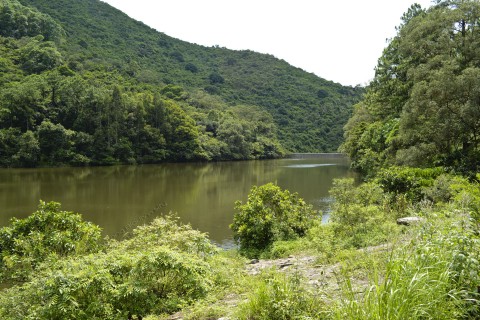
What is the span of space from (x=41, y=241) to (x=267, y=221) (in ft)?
22.4

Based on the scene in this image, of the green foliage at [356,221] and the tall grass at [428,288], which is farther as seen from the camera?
the green foliage at [356,221]

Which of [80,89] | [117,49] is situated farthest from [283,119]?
[80,89]

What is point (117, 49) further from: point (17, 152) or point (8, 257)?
point (8, 257)

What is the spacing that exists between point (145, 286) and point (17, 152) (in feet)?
152

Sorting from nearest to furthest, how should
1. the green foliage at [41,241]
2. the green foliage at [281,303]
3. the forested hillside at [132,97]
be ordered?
the green foliage at [281,303]
the green foliage at [41,241]
the forested hillside at [132,97]

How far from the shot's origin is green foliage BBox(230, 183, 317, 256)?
12533mm

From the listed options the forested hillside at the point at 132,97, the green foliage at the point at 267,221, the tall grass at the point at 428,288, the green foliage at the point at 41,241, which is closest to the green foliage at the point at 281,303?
the tall grass at the point at 428,288

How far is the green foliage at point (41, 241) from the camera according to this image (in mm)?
7879

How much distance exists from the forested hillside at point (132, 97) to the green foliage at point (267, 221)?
134 feet

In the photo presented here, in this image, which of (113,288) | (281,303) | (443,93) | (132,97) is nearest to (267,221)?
(113,288)

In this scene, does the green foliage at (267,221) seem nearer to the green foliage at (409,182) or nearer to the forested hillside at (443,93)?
the green foliage at (409,182)

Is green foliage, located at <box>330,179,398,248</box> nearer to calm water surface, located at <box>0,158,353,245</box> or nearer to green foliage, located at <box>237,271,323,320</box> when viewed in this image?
green foliage, located at <box>237,271,323,320</box>

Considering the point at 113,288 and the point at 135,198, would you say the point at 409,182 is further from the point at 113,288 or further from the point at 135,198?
the point at 135,198

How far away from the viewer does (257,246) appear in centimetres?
1262
